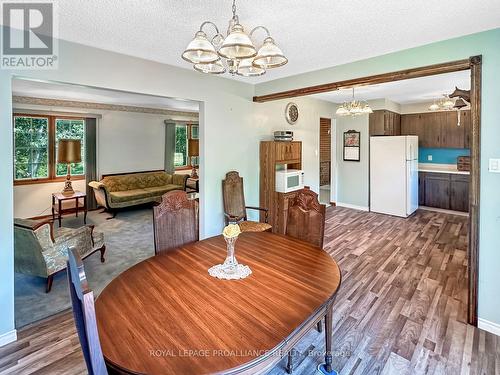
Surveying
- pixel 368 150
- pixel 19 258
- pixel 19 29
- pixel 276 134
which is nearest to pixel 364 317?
pixel 276 134

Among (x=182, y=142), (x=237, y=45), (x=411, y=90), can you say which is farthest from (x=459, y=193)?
(x=182, y=142)

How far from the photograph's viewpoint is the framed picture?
652cm

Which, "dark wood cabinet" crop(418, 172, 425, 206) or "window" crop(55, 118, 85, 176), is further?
"dark wood cabinet" crop(418, 172, 425, 206)

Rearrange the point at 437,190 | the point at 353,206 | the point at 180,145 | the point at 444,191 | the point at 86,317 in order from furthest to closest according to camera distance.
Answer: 1. the point at 180,145
2. the point at 353,206
3. the point at 437,190
4. the point at 444,191
5. the point at 86,317

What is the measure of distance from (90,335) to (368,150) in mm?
6406

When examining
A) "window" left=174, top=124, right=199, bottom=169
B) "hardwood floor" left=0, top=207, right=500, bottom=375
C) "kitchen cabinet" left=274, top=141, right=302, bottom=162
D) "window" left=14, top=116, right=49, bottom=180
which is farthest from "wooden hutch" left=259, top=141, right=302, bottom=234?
"window" left=14, top=116, right=49, bottom=180

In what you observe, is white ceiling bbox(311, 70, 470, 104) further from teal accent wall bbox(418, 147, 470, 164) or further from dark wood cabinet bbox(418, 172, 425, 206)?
dark wood cabinet bbox(418, 172, 425, 206)

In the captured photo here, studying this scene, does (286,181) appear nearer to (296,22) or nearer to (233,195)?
(233,195)

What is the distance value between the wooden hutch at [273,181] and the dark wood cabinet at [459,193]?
12.7ft

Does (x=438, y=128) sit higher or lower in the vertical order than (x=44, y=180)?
higher

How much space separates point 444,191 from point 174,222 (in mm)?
6173

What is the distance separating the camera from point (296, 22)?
219cm

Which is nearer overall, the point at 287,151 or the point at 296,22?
the point at 296,22

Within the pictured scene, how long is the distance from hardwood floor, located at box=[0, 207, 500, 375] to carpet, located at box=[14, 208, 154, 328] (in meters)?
0.26
